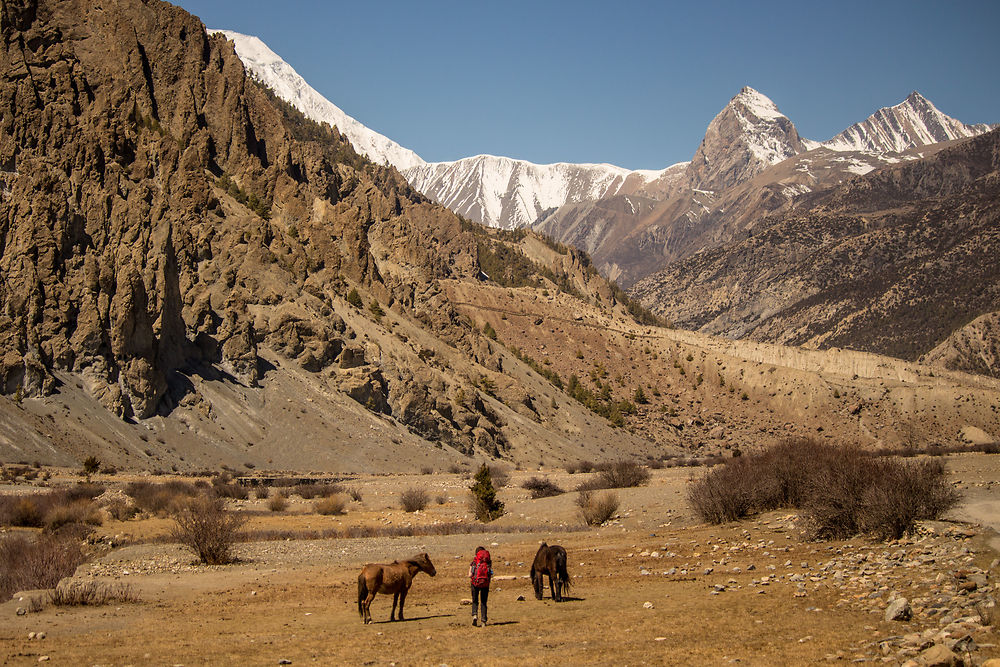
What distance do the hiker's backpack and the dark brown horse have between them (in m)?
2.42

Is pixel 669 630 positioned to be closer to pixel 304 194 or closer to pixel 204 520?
pixel 204 520

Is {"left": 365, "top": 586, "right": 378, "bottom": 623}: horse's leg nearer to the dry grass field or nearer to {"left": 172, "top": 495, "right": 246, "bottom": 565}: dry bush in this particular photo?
the dry grass field

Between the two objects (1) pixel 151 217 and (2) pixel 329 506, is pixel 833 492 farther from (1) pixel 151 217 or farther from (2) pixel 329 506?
(1) pixel 151 217

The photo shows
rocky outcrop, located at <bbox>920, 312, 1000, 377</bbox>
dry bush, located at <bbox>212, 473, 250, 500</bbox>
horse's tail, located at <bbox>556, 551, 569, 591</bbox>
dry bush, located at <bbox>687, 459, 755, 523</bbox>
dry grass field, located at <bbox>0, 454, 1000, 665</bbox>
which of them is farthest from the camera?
rocky outcrop, located at <bbox>920, 312, 1000, 377</bbox>

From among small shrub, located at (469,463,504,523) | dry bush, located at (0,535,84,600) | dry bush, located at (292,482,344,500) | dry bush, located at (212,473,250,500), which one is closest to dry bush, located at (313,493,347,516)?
dry bush, located at (292,482,344,500)

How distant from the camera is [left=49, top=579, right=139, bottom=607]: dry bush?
16328 mm

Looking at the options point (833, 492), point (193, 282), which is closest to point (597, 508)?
point (833, 492)

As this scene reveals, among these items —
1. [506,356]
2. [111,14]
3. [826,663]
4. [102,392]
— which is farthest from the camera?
[506,356]

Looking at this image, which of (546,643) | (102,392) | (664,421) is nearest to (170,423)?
(102,392)

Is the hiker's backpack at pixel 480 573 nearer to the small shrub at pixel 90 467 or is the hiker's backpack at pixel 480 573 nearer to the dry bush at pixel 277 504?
the dry bush at pixel 277 504

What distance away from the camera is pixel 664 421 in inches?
3676

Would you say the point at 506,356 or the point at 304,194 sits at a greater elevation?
the point at 304,194

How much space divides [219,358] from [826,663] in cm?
5063

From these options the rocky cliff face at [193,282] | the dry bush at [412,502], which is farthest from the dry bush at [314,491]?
the rocky cliff face at [193,282]
